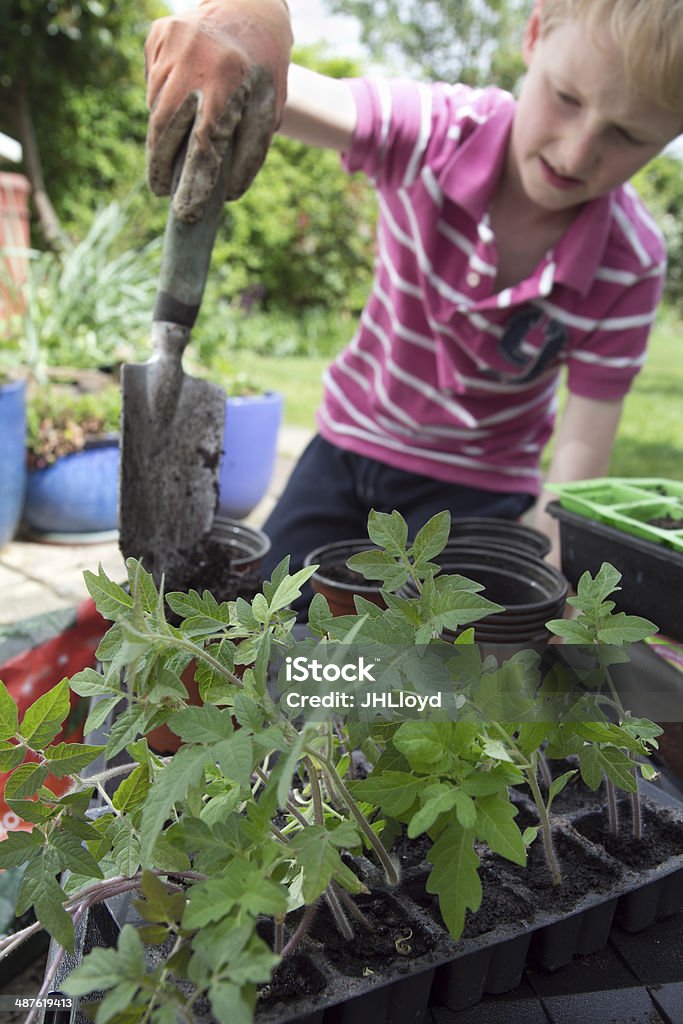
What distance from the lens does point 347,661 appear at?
557 mm

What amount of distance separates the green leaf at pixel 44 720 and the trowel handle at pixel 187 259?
634mm

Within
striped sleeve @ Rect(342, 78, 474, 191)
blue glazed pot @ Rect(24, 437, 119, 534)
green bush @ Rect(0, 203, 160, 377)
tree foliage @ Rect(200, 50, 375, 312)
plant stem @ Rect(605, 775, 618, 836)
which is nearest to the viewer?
plant stem @ Rect(605, 775, 618, 836)

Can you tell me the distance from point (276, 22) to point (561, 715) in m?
0.92

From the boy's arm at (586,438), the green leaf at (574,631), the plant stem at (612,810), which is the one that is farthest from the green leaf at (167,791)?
the boy's arm at (586,438)

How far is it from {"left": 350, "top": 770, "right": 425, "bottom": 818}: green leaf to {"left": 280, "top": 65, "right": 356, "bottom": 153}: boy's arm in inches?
46.2

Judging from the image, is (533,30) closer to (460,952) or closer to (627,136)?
(627,136)

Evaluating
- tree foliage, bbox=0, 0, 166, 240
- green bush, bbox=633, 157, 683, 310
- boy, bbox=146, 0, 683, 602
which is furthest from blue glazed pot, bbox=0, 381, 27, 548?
green bush, bbox=633, 157, 683, 310

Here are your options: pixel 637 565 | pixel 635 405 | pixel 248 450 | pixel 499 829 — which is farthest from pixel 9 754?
pixel 635 405

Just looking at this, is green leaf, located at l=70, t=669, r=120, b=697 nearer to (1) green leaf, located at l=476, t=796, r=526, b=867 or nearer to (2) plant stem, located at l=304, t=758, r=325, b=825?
(2) plant stem, located at l=304, t=758, r=325, b=825

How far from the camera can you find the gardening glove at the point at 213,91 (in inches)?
38.7

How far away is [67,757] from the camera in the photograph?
577mm

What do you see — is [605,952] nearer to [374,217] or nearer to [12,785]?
[12,785]

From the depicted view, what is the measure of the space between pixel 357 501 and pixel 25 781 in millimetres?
1377

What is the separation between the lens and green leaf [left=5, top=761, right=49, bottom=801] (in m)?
0.56
